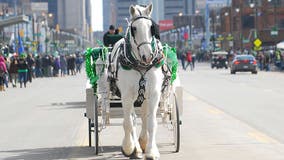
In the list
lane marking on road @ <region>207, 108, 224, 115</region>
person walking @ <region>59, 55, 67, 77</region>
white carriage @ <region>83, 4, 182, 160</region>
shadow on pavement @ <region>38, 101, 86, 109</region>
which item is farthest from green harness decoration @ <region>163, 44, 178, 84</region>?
person walking @ <region>59, 55, 67, 77</region>

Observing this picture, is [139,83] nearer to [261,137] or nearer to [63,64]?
[261,137]

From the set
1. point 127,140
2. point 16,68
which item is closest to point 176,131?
point 127,140

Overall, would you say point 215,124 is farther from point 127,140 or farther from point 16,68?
point 16,68

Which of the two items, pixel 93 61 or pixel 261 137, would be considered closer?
pixel 93 61

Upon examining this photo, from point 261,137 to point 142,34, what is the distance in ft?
16.0

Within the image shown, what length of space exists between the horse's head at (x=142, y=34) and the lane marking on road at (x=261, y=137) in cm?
396

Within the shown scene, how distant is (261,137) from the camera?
15234 mm

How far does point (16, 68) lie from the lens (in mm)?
45062

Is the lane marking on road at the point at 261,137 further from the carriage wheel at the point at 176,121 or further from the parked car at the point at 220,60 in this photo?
the parked car at the point at 220,60

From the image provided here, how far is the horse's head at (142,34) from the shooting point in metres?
11.1

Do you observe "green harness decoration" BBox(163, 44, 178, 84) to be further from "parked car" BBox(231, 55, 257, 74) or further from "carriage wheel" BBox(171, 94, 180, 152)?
"parked car" BBox(231, 55, 257, 74)

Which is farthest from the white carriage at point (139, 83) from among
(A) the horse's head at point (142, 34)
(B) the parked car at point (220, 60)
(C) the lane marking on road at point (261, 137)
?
(B) the parked car at point (220, 60)

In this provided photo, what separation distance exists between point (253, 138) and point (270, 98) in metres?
13.5

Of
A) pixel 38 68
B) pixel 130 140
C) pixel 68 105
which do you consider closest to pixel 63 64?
pixel 38 68
